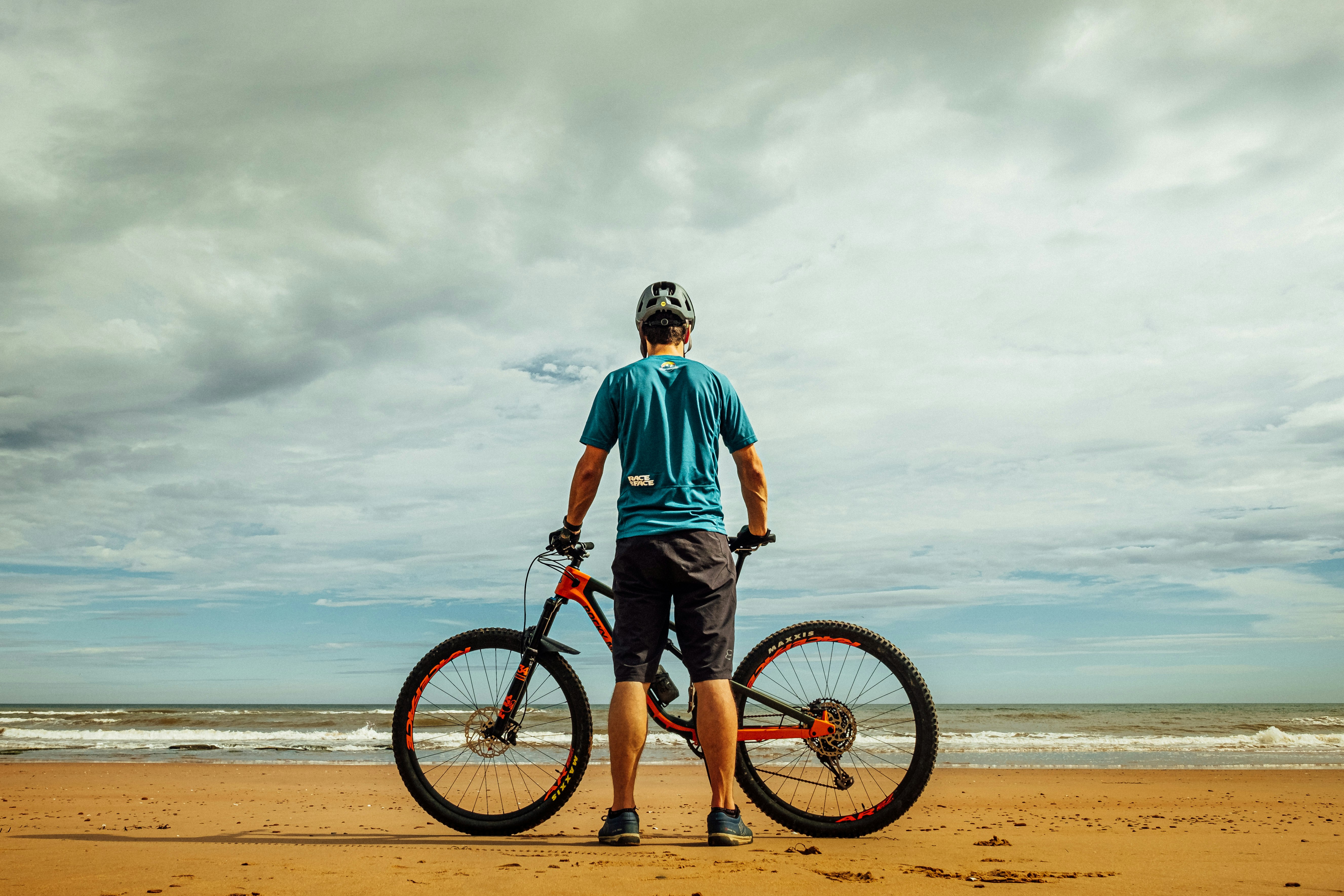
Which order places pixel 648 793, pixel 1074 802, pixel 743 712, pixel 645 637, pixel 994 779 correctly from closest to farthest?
pixel 645 637
pixel 743 712
pixel 1074 802
pixel 648 793
pixel 994 779

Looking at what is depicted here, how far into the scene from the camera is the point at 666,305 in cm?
341

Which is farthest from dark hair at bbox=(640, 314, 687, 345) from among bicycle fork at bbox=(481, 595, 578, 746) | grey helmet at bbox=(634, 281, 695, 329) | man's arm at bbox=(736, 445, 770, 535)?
bicycle fork at bbox=(481, 595, 578, 746)

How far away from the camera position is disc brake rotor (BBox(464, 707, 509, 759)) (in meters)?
3.64

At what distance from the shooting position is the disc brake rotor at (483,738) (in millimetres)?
3643

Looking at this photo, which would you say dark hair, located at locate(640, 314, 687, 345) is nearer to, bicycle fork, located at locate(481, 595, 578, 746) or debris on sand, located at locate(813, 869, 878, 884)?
bicycle fork, located at locate(481, 595, 578, 746)

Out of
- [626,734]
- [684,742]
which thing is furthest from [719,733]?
[684,742]

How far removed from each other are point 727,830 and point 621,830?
16.1 inches

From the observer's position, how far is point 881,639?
356cm

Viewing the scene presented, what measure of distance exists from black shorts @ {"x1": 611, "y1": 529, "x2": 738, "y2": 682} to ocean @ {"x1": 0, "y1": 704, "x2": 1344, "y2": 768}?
1.20 m

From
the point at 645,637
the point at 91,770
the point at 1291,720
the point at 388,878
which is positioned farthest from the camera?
the point at 1291,720

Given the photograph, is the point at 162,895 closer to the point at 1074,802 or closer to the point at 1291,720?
the point at 1074,802

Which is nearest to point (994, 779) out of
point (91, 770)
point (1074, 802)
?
point (1074, 802)

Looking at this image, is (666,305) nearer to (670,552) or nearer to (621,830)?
(670,552)

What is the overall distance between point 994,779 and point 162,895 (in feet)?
26.4
